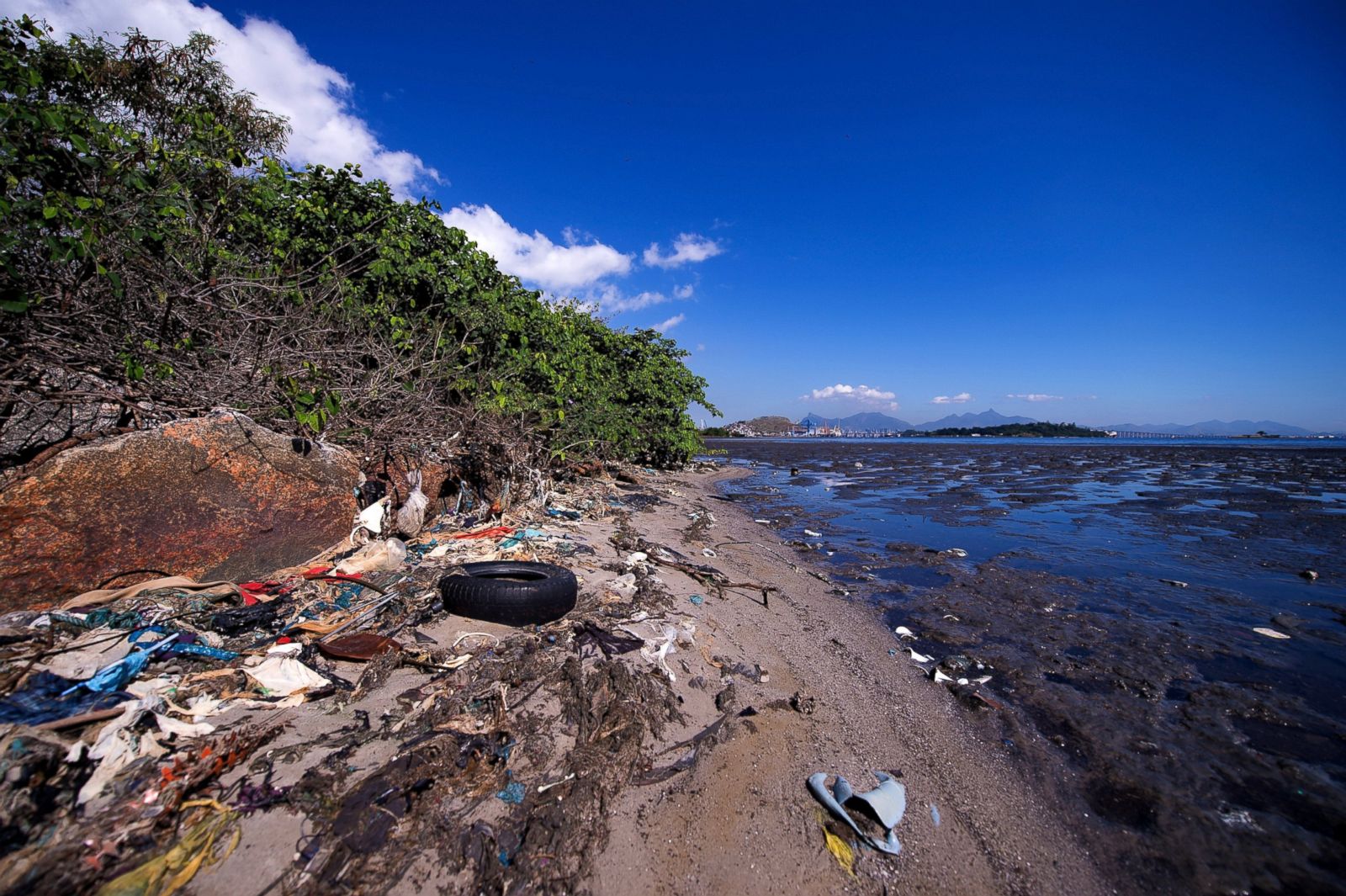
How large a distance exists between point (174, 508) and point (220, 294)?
229 centimetres

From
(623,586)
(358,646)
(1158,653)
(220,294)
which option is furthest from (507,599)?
(1158,653)

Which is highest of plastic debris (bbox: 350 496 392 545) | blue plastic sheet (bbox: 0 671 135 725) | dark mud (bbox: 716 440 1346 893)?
plastic debris (bbox: 350 496 392 545)

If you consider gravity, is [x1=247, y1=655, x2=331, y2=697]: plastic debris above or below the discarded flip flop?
above

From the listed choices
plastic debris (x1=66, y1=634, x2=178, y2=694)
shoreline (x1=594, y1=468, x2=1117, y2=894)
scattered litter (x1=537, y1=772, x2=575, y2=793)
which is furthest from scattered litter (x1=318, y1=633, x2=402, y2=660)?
shoreline (x1=594, y1=468, x2=1117, y2=894)

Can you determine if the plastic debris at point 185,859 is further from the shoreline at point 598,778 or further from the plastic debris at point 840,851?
the plastic debris at point 840,851

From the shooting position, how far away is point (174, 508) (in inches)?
161

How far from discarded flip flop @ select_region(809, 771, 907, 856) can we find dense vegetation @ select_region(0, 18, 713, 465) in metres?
5.27

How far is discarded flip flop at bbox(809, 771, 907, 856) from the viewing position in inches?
101

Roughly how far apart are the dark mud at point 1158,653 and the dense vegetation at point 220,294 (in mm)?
6293

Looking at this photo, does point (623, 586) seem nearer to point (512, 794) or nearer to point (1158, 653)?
point (512, 794)

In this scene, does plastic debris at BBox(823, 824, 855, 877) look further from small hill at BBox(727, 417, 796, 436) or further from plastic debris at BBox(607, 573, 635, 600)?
small hill at BBox(727, 417, 796, 436)

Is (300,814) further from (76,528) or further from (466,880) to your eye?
(76,528)

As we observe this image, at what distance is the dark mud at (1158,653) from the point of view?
275cm

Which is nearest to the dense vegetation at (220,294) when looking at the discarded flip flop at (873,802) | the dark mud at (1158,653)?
the discarded flip flop at (873,802)
